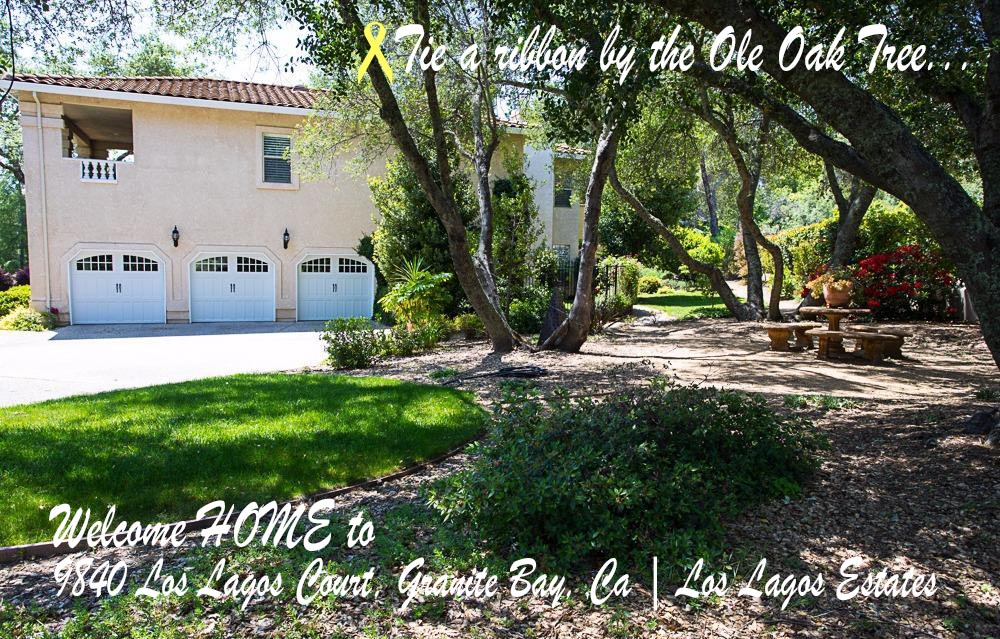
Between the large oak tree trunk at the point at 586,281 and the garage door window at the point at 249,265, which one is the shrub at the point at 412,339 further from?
the garage door window at the point at 249,265

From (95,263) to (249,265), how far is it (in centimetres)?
367

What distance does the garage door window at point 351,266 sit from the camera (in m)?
19.0

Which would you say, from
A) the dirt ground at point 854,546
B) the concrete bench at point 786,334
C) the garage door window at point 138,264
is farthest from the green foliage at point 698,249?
the dirt ground at point 854,546

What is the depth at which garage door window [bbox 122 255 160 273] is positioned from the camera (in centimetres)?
1719

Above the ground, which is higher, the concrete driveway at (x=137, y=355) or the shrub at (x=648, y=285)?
the shrub at (x=648, y=285)

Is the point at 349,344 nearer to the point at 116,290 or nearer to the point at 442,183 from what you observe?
the point at 442,183

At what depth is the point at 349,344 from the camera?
9.92 meters

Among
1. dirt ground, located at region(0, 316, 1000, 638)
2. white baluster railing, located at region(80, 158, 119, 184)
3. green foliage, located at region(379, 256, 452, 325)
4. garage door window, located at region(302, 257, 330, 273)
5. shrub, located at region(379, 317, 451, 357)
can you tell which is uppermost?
white baluster railing, located at region(80, 158, 119, 184)

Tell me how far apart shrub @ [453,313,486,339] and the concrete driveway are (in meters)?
2.71

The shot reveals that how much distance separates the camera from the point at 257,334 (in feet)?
50.0

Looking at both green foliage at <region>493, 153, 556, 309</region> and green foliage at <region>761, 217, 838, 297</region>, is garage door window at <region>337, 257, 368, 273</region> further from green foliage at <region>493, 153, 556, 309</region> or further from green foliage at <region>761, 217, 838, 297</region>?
green foliage at <region>761, 217, 838, 297</region>

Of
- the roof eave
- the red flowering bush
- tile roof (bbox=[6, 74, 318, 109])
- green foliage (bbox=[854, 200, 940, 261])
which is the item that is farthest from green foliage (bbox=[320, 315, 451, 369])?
green foliage (bbox=[854, 200, 940, 261])

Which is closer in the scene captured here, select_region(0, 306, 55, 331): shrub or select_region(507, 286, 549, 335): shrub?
select_region(507, 286, 549, 335): shrub

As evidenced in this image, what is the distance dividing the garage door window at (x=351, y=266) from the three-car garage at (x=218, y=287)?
3 centimetres
